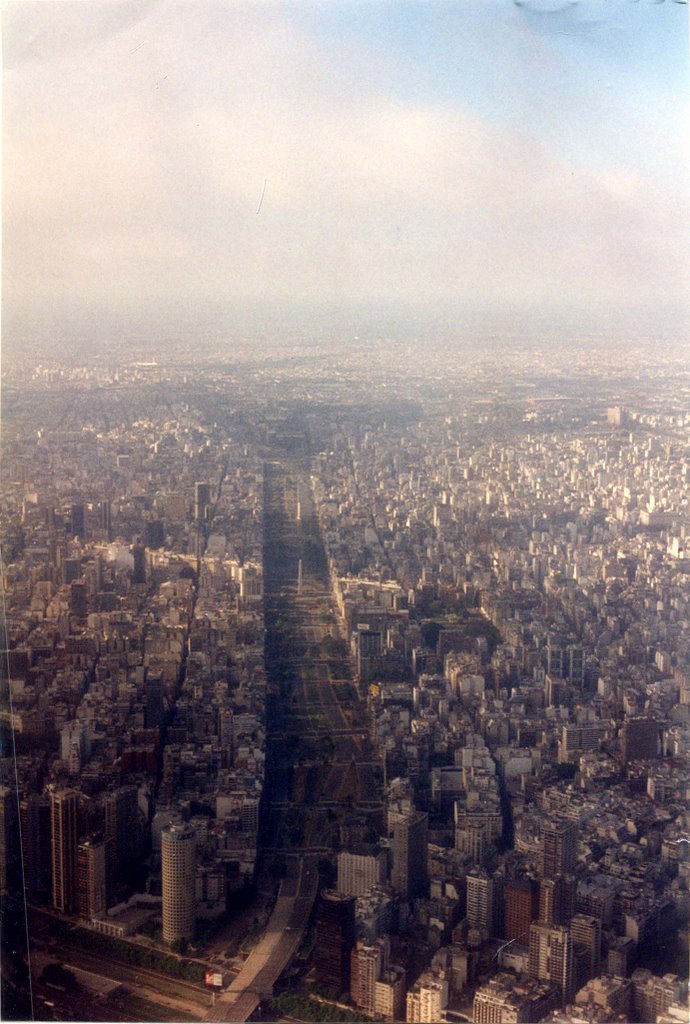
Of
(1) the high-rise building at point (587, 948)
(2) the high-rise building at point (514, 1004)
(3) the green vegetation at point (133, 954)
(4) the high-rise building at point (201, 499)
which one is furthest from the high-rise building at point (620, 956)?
(4) the high-rise building at point (201, 499)

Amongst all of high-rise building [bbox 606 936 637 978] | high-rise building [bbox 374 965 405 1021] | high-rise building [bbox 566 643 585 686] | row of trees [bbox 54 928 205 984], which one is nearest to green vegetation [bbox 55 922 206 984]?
row of trees [bbox 54 928 205 984]

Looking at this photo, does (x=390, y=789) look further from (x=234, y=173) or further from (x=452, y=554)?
(x=234, y=173)

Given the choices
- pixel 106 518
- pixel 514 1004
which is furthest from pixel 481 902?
pixel 106 518

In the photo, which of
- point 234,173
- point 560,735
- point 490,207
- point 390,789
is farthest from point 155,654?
point 490,207

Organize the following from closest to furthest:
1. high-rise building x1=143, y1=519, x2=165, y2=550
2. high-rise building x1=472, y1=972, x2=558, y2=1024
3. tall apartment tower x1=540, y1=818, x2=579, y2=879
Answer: high-rise building x1=472, y1=972, x2=558, y2=1024
tall apartment tower x1=540, y1=818, x2=579, y2=879
high-rise building x1=143, y1=519, x2=165, y2=550

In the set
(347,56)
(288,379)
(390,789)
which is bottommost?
(390,789)

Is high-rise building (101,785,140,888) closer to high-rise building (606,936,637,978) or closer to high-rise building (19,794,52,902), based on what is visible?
high-rise building (19,794,52,902)

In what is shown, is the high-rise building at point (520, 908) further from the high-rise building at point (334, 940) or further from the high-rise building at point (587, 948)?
the high-rise building at point (334, 940)

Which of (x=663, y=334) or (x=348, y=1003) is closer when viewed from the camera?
(x=348, y=1003)
